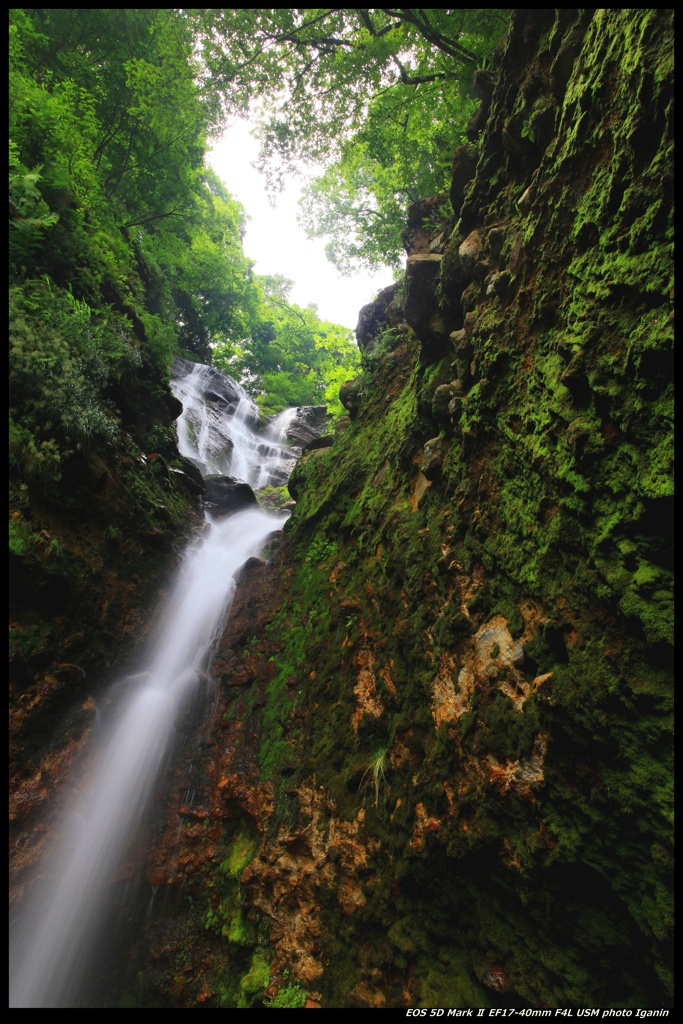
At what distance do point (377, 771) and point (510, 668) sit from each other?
198 centimetres

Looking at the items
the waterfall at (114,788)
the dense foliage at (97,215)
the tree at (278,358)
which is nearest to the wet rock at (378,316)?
the dense foliage at (97,215)

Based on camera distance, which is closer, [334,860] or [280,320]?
[334,860]

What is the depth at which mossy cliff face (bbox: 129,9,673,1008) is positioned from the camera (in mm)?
2434

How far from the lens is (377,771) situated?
4.14 meters

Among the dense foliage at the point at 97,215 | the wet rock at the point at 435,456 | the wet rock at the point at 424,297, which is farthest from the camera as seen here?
the dense foliage at the point at 97,215

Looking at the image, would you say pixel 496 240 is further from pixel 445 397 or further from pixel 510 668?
pixel 510 668

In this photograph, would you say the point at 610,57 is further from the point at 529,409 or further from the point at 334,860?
the point at 334,860

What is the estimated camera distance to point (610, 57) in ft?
9.84

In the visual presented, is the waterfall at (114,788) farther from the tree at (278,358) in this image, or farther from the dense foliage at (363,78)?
the tree at (278,358)

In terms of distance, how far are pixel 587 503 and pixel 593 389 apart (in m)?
0.79

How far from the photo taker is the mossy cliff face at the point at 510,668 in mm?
2434

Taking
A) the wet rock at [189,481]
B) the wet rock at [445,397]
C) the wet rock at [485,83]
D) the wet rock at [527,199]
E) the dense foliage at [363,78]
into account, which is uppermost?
the dense foliage at [363,78]

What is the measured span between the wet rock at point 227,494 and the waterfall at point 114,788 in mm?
2454
